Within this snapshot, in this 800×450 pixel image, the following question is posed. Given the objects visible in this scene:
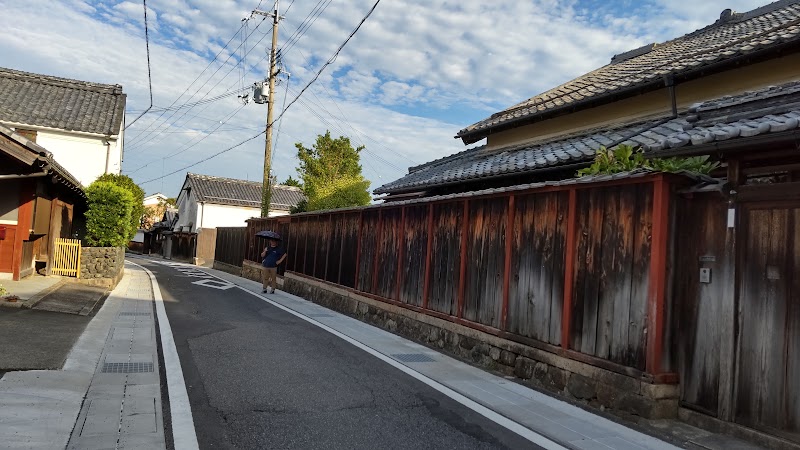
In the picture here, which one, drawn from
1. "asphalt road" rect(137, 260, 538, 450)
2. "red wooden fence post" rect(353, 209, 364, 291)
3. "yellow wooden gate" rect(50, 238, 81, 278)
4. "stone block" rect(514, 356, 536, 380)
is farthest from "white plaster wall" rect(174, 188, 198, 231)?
"stone block" rect(514, 356, 536, 380)

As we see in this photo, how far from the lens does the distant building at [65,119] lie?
21.9 metres

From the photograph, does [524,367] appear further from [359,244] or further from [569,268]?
[359,244]

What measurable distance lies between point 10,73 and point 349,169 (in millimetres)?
16485

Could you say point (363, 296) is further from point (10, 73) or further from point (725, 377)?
point (10, 73)

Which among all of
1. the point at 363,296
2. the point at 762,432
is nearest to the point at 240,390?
the point at 762,432

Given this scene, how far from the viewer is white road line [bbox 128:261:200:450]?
422 cm

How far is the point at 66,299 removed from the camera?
1102cm

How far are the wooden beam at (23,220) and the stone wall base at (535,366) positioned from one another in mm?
8232

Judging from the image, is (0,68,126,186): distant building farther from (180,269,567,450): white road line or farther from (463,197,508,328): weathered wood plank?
(463,197,508,328): weathered wood plank

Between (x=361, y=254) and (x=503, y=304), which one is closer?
(x=503, y=304)

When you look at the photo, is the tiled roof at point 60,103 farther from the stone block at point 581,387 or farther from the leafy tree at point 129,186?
the stone block at point 581,387

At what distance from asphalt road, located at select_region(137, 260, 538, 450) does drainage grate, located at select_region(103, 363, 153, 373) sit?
44 centimetres

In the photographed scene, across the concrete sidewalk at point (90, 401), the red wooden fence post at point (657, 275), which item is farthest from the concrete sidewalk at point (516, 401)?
the concrete sidewalk at point (90, 401)

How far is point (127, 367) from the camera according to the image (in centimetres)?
646
